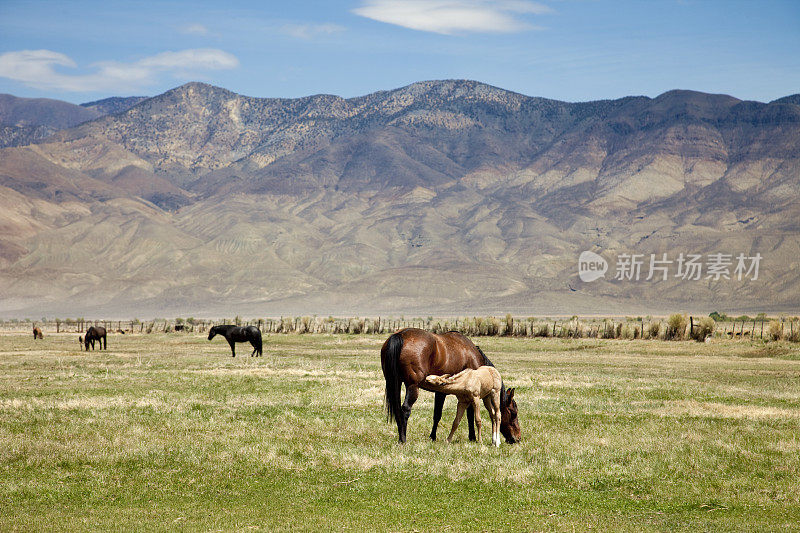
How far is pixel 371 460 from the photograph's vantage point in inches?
528

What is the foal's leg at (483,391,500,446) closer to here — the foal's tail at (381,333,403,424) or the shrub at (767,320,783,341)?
the foal's tail at (381,333,403,424)

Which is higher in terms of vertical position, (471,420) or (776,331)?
(471,420)

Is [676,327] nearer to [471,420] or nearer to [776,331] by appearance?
[776,331]

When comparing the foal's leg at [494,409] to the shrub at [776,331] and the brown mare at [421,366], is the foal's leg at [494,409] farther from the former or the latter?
the shrub at [776,331]

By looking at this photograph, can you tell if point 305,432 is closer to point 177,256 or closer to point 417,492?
point 417,492

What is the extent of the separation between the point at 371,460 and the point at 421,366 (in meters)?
2.22

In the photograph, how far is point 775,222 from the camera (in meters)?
175

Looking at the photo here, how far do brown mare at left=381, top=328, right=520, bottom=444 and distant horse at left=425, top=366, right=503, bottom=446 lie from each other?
35cm

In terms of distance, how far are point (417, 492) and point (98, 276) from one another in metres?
175

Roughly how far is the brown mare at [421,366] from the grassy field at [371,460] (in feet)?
1.79

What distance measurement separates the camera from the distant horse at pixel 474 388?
1462cm

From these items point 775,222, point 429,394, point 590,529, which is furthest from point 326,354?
point 775,222

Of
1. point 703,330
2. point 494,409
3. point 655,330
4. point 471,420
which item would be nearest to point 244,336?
point 471,420

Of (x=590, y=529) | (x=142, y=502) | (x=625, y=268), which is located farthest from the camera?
(x=625, y=268)
